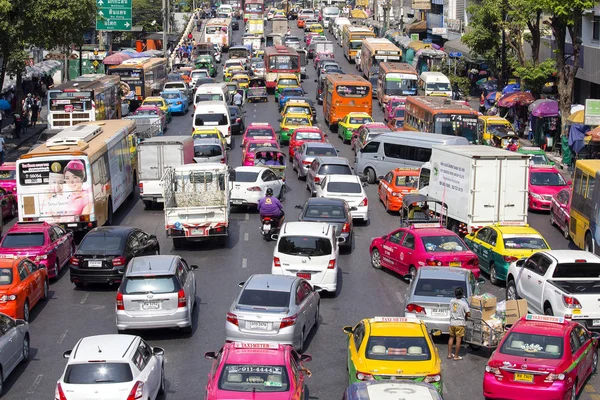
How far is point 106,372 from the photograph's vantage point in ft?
47.9

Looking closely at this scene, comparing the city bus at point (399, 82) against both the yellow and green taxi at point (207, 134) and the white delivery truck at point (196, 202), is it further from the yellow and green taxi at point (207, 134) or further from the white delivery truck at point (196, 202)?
the white delivery truck at point (196, 202)

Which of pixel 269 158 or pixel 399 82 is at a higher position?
pixel 399 82

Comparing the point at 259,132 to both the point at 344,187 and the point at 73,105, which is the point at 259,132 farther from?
the point at 344,187

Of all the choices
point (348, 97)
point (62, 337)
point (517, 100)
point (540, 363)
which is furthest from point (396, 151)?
point (540, 363)

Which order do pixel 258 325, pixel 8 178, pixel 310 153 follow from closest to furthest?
1. pixel 258 325
2. pixel 8 178
3. pixel 310 153

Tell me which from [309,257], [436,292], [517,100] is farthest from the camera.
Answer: [517,100]

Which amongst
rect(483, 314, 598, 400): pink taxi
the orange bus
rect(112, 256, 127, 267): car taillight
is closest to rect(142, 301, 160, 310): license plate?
rect(112, 256, 127, 267): car taillight

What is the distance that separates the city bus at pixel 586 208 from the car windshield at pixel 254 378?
14.6 meters

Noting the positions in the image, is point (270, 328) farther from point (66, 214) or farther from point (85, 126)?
point (85, 126)

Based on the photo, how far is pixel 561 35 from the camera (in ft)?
154

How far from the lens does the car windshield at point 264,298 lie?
61.2ft

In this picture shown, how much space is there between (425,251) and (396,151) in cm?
1523

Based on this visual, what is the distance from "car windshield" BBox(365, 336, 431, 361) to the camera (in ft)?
51.7

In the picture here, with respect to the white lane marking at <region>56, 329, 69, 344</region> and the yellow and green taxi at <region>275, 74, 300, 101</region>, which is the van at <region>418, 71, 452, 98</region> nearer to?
the yellow and green taxi at <region>275, 74, 300, 101</region>
